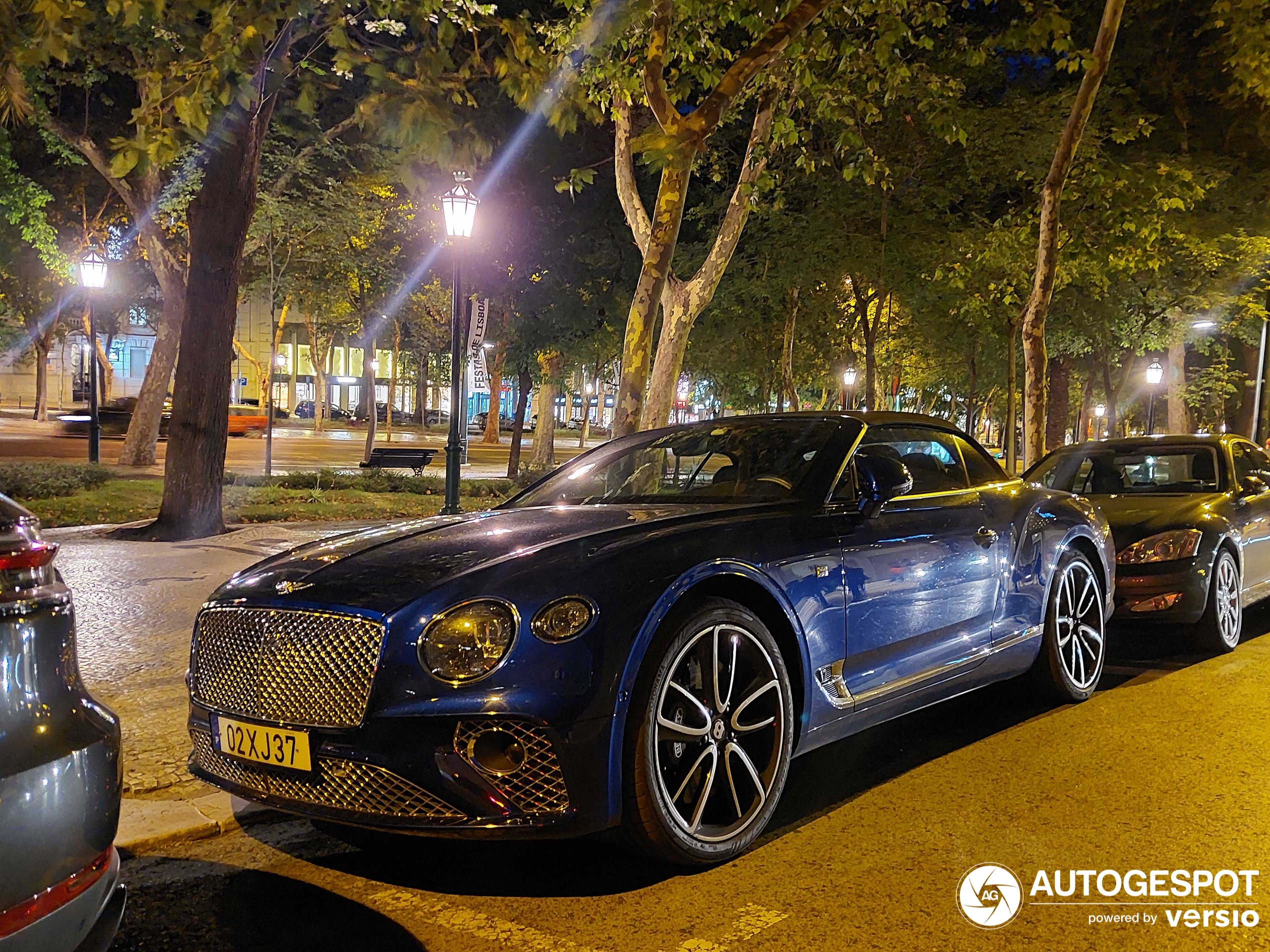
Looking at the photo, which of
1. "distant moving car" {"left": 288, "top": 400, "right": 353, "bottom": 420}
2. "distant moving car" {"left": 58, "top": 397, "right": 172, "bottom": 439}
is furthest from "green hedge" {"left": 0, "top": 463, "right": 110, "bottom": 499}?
"distant moving car" {"left": 288, "top": 400, "right": 353, "bottom": 420}

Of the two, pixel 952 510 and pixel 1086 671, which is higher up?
pixel 952 510

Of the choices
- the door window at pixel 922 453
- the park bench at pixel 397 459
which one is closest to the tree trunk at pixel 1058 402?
the park bench at pixel 397 459

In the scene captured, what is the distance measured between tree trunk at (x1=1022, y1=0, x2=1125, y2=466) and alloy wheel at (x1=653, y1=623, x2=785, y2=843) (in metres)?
10.0

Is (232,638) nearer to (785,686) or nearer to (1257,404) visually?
(785,686)

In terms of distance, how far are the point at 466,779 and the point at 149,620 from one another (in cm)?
560

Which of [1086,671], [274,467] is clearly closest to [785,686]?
[1086,671]

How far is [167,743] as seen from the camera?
5207mm

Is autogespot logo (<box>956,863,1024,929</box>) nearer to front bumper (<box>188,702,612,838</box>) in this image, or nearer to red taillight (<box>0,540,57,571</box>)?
front bumper (<box>188,702,612,838</box>)

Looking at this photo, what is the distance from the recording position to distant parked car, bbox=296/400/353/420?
244 ft

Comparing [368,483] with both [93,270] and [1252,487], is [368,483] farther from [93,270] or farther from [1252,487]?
[1252,487]

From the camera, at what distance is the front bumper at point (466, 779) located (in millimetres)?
3314

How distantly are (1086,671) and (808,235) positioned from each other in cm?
1602

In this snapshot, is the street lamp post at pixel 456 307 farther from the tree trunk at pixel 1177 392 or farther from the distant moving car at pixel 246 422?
the distant moving car at pixel 246 422

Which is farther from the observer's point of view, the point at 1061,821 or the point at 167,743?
the point at 167,743
